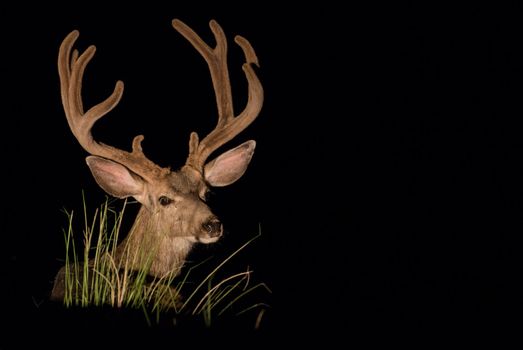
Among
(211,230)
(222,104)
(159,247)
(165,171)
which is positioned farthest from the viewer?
(222,104)

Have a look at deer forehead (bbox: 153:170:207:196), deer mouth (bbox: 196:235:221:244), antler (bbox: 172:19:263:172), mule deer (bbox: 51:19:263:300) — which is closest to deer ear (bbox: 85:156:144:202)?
mule deer (bbox: 51:19:263:300)

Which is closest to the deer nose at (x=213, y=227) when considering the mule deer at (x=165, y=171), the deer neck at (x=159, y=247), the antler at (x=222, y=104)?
the mule deer at (x=165, y=171)

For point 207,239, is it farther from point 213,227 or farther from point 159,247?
point 159,247

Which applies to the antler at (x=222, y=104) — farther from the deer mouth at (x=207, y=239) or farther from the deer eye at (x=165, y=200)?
the deer mouth at (x=207, y=239)

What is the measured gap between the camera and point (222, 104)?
5.25 meters

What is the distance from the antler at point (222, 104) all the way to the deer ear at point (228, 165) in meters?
0.07

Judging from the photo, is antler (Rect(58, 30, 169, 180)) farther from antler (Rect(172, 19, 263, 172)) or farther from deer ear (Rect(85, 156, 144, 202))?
antler (Rect(172, 19, 263, 172))

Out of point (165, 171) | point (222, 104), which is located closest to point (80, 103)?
point (165, 171)

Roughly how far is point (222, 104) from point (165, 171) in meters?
0.49

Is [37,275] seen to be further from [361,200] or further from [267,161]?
[361,200]

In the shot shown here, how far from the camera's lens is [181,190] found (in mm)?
5027

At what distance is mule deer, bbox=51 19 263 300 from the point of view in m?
4.85

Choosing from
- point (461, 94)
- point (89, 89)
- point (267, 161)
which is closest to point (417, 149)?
point (461, 94)

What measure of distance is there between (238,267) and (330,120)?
1668 mm
